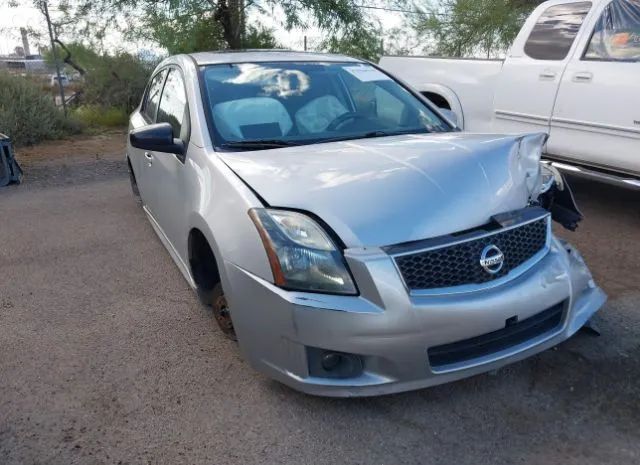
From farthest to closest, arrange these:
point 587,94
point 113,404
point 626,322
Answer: point 587,94, point 626,322, point 113,404

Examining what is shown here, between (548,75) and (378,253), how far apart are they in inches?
155

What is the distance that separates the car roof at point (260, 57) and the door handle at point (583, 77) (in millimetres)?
2148

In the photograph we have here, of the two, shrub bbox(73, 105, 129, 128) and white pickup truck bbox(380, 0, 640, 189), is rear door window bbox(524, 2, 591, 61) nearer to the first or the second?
white pickup truck bbox(380, 0, 640, 189)

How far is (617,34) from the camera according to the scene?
5020mm

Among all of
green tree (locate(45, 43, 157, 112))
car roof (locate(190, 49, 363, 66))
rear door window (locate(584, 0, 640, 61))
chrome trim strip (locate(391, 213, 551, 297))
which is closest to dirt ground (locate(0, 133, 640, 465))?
chrome trim strip (locate(391, 213, 551, 297))

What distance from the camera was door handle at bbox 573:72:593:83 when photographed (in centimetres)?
496

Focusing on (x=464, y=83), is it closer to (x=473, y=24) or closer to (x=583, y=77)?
(x=583, y=77)

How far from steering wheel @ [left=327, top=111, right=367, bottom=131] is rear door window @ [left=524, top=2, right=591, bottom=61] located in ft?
9.02

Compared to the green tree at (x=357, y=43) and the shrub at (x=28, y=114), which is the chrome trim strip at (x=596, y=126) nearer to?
the green tree at (x=357, y=43)

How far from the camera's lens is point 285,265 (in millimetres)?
2361

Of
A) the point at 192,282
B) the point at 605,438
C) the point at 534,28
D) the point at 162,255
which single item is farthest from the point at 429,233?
the point at 534,28

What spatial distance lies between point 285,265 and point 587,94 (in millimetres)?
3856

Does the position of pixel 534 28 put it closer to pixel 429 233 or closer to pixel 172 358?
pixel 429 233

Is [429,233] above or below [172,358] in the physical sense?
above
